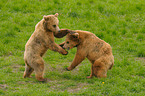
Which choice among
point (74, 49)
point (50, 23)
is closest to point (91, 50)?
point (50, 23)

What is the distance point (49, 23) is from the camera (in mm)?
8078

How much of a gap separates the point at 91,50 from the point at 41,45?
161 cm

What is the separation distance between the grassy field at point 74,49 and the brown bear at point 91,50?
1.41ft

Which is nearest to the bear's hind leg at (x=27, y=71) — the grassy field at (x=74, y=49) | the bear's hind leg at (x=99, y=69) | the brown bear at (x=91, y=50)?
the grassy field at (x=74, y=49)

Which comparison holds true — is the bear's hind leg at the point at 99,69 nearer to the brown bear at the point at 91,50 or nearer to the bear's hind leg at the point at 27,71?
the brown bear at the point at 91,50

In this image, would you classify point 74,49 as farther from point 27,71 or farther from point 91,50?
point 27,71

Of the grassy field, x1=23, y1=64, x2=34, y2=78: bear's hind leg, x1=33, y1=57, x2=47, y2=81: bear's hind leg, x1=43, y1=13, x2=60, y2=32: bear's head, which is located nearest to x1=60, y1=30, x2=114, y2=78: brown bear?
the grassy field

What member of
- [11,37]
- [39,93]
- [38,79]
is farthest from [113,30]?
[39,93]

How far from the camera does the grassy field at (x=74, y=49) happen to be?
7598 millimetres

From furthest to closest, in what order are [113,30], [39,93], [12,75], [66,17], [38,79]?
[66,17] < [113,30] < [12,75] < [38,79] < [39,93]

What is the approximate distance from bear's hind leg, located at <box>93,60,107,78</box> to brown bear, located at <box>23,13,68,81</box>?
101 cm

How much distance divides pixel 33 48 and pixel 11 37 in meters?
3.82

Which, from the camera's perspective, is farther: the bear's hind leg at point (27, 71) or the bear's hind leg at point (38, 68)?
the bear's hind leg at point (27, 71)

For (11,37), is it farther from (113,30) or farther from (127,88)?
(127,88)
